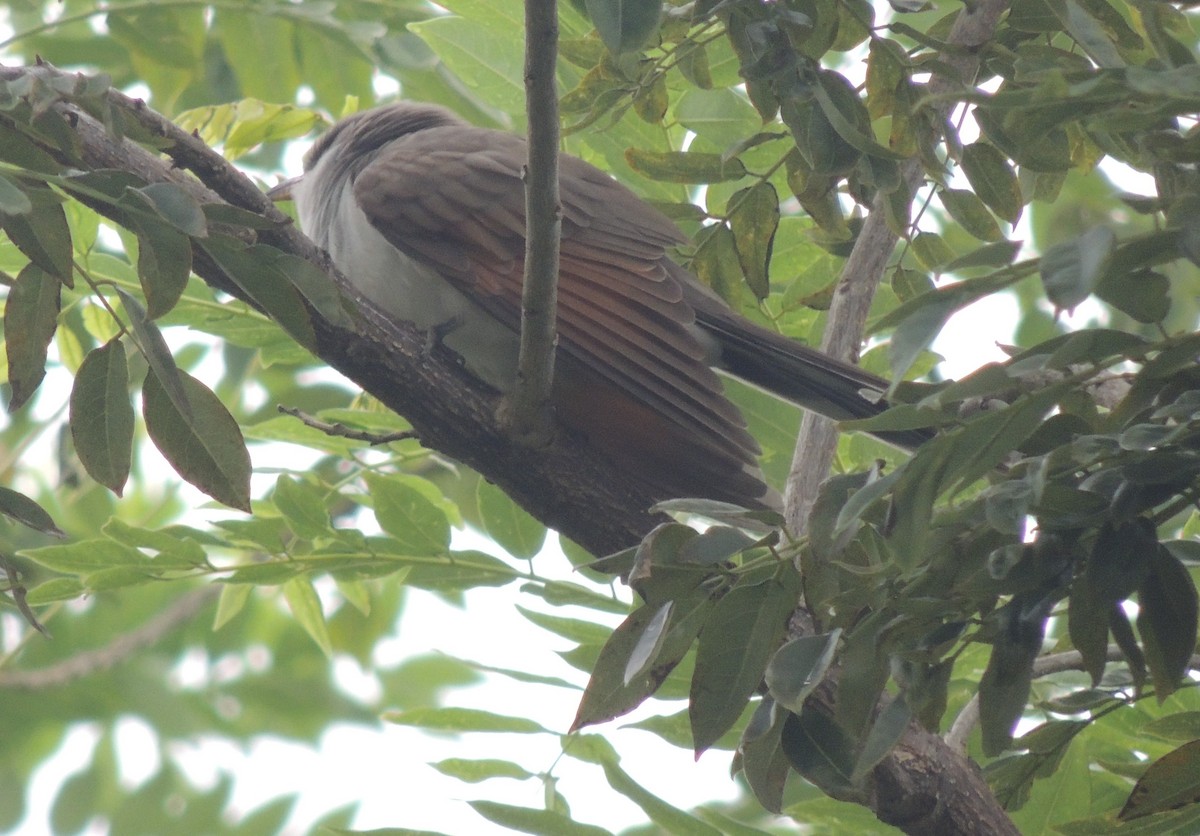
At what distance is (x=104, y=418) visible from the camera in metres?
1.85

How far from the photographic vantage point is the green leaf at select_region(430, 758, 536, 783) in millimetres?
2656

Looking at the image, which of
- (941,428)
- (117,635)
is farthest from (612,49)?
(117,635)

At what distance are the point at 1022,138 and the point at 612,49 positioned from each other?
51cm

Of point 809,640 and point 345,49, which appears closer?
point 809,640

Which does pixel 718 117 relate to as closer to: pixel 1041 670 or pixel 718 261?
pixel 718 261

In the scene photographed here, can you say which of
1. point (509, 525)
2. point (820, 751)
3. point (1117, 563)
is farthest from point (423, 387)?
point (1117, 563)

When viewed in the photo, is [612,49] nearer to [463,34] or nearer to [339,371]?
[339,371]

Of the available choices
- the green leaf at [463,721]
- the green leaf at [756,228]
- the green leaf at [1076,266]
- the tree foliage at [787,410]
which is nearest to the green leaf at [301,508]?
the tree foliage at [787,410]

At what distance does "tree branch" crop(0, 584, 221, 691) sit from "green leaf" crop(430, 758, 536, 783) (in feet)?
8.32

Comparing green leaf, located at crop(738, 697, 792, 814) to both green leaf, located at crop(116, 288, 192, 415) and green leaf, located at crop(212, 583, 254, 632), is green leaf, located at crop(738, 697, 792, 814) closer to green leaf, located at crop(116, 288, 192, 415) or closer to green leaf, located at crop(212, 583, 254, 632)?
green leaf, located at crop(116, 288, 192, 415)

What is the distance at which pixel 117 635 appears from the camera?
5.62 metres

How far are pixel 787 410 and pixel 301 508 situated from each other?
117 centimetres

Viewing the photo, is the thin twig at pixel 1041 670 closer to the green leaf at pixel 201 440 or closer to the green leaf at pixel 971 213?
the green leaf at pixel 971 213

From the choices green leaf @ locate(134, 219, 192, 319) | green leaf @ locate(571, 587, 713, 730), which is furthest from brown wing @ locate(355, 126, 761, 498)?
green leaf @ locate(134, 219, 192, 319)
